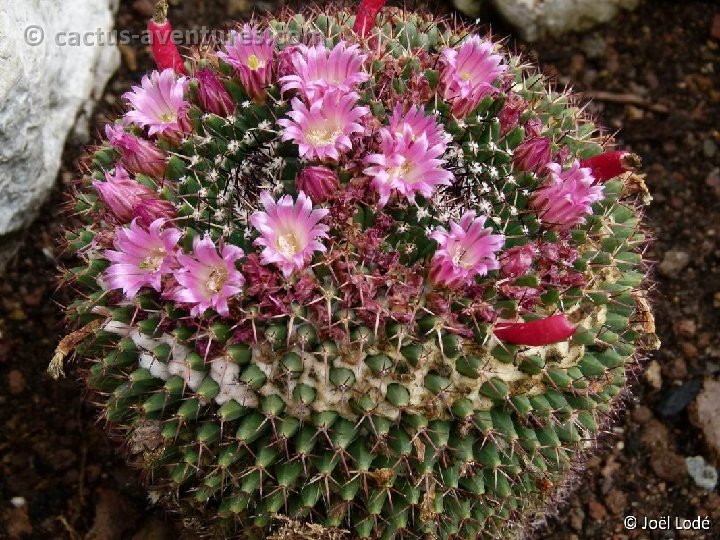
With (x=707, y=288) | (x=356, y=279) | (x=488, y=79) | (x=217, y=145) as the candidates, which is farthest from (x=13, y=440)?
(x=707, y=288)

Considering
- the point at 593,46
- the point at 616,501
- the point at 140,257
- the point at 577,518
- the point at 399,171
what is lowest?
the point at 577,518

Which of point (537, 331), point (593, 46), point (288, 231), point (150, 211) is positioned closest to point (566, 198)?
point (537, 331)

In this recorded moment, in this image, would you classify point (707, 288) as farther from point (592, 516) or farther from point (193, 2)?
point (193, 2)

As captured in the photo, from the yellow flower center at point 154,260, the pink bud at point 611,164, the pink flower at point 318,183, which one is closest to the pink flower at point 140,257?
the yellow flower center at point 154,260

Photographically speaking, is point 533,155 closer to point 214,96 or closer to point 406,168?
point 406,168

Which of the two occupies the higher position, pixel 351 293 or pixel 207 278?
pixel 351 293

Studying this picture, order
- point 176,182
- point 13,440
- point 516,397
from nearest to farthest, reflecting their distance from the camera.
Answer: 1. point 516,397
2. point 176,182
3. point 13,440
